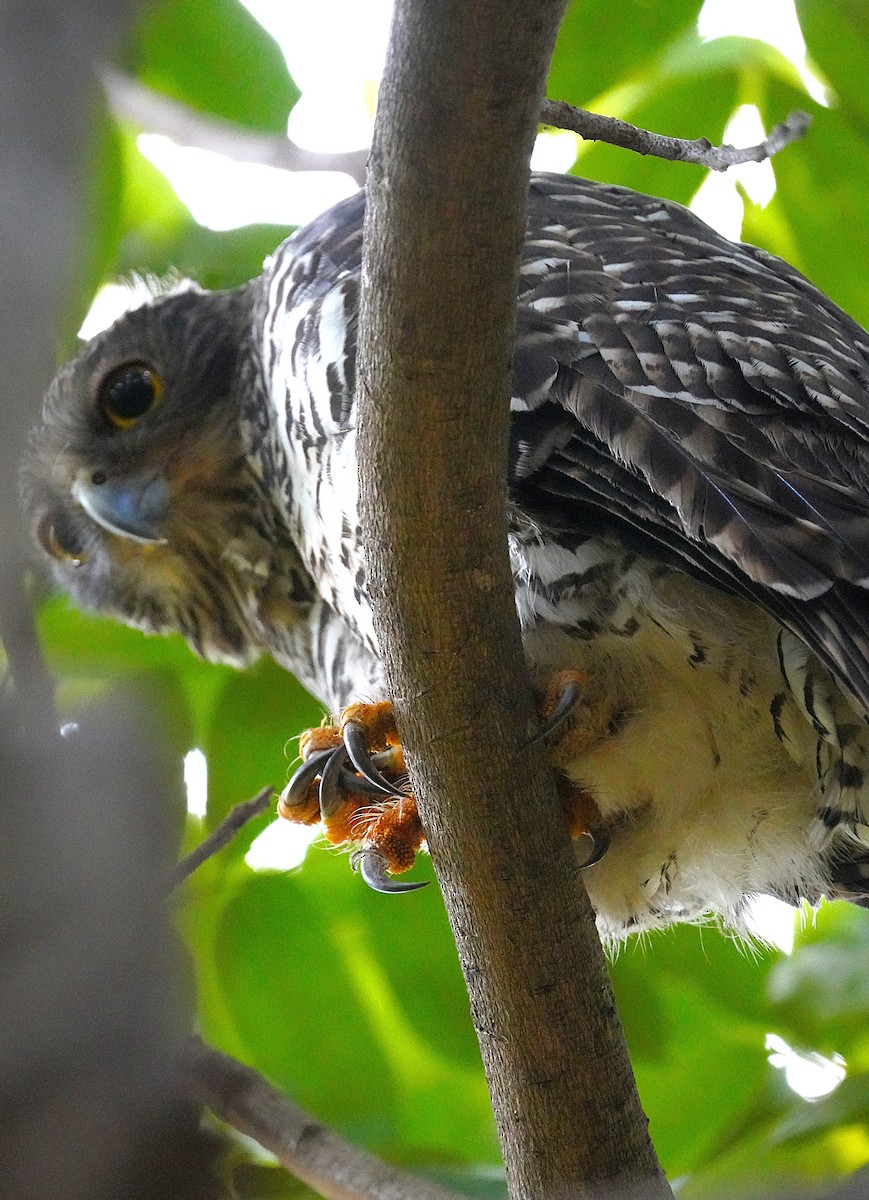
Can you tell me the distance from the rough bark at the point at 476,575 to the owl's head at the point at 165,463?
50.8 inches

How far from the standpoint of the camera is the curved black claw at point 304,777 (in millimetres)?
1942

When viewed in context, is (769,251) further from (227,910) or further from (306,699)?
(227,910)

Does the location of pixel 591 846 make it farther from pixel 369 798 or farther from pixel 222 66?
pixel 222 66

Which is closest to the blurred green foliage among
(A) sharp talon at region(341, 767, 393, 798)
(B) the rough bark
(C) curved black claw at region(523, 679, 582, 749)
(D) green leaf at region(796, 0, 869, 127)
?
(D) green leaf at region(796, 0, 869, 127)

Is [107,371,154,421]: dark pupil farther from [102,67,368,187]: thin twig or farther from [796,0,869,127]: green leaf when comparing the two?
[796,0,869,127]: green leaf

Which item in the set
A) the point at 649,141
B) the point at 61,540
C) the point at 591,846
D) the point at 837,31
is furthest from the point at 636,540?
the point at 61,540

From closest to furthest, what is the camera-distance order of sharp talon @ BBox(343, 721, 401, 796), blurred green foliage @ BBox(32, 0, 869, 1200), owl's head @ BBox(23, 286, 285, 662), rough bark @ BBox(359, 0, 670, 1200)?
rough bark @ BBox(359, 0, 670, 1200), sharp talon @ BBox(343, 721, 401, 796), blurred green foliage @ BBox(32, 0, 869, 1200), owl's head @ BBox(23, 286, 285, 662)

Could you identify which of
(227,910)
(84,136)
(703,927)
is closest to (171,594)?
(227,910)

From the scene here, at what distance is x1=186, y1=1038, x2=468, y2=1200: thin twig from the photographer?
5.31 ft

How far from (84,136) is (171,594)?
186 cm

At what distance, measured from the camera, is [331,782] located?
196cm

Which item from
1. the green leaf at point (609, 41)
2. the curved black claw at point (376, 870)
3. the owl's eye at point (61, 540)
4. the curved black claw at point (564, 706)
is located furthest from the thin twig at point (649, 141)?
the owl's eye at point (61, 540)

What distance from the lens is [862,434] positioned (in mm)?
1695

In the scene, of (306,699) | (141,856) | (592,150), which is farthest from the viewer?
(306,699)
